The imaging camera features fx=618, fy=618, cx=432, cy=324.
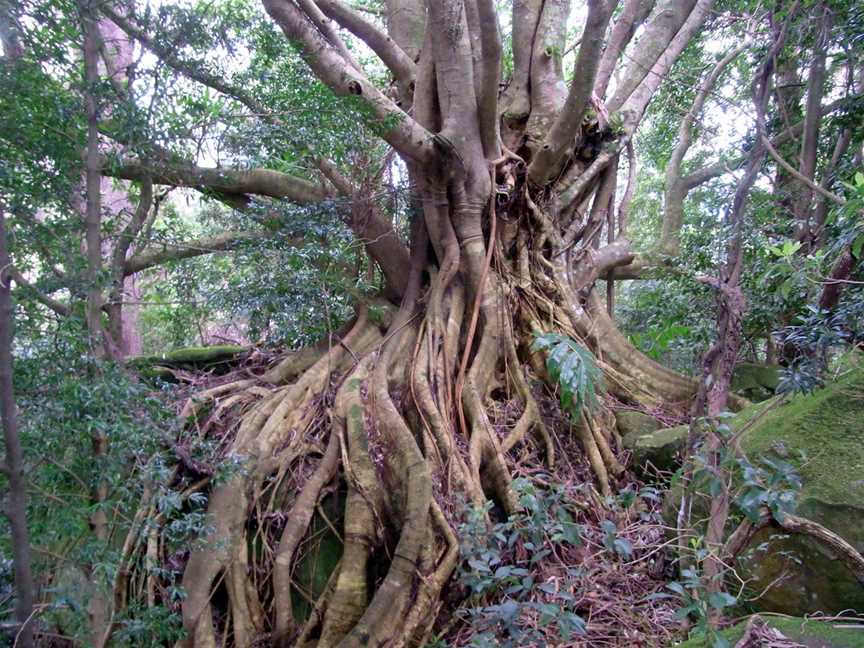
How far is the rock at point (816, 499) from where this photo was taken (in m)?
2.51

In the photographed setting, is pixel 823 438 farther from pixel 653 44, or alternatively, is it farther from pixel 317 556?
pixel 653 44

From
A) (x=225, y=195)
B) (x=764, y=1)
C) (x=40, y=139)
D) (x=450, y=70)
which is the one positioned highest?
(x=764, y=1)

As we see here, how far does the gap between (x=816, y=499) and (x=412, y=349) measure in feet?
9.11

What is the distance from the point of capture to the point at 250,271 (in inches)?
171

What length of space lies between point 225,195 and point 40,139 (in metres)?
2.46

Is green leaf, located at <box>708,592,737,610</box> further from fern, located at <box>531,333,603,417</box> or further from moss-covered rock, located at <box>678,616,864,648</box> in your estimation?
fern, located at <box>531,333,603,417</box>

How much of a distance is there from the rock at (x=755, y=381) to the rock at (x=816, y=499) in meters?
1.77

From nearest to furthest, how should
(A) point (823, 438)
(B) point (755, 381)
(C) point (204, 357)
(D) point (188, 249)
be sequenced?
(A) point (823, 438)
(D) point (188, 249)
(B) point (755, 381)
(C) point (204, 357)

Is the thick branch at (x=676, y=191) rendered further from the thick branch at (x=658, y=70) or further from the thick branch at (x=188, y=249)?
the thick branch at (x=188, y=249)

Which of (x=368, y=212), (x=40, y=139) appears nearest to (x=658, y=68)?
(x=368, y=212)

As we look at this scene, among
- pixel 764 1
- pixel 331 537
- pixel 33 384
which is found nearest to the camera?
pixel 33 384

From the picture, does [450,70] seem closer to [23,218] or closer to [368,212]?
[368,212]

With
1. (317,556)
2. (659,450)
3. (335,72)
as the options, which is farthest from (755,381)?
(335,72)

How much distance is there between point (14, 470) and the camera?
2168mm
